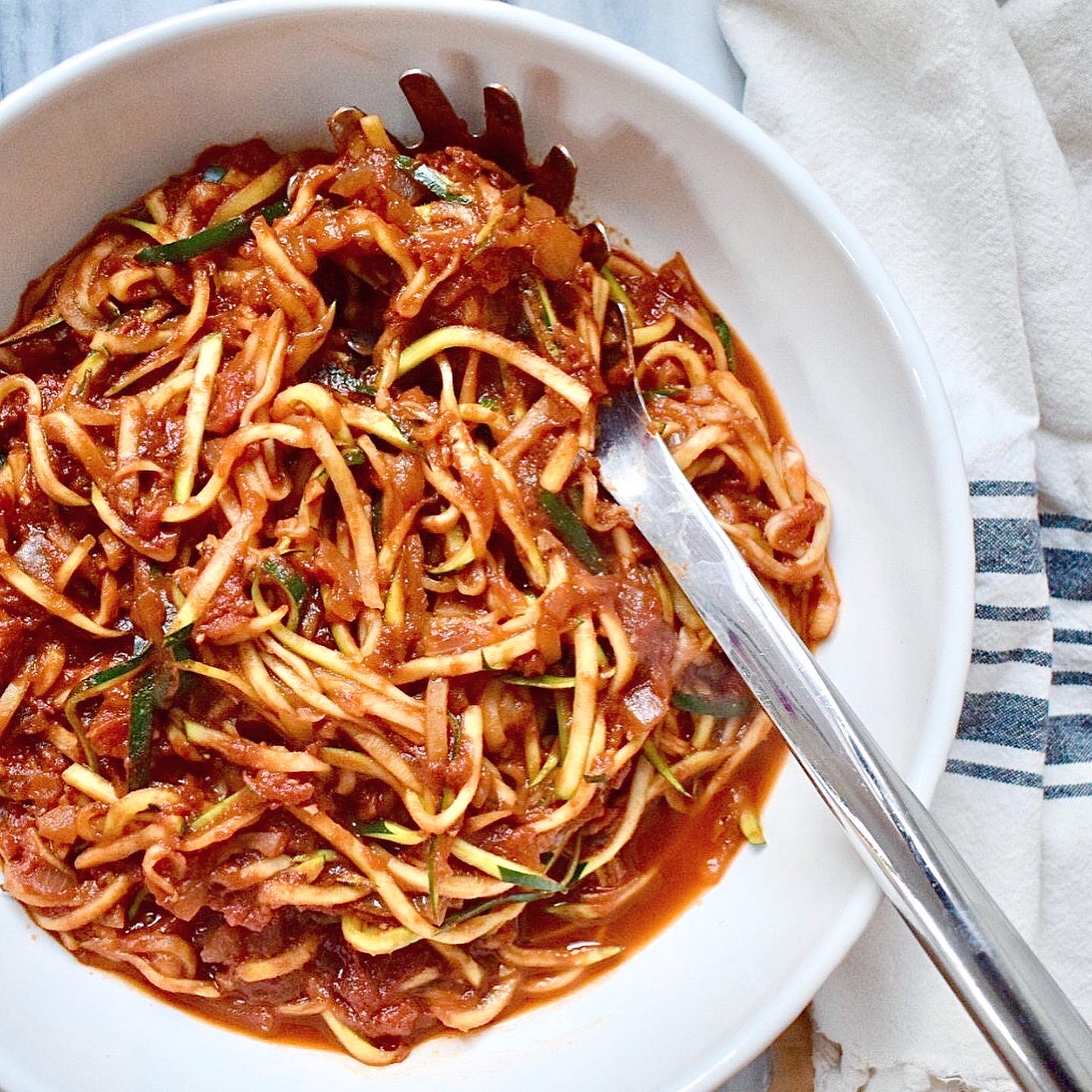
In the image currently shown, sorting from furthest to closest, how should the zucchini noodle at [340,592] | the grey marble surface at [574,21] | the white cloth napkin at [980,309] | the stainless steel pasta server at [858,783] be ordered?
1. the grey marble surface at [574,21]
2. the white cloth napkin at [980,309]
3. the zucchini noodle at [340,592]
4. the stainless steel pasta server at [858,783]

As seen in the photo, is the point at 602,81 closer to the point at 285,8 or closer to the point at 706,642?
the point at 285,8

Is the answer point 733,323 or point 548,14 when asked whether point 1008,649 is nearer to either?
point 733,323

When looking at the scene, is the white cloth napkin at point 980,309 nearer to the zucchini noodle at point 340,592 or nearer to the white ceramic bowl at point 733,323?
the white ceramic bowl at point 733,323

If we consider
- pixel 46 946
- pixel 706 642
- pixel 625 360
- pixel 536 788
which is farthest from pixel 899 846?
pixel 46 946

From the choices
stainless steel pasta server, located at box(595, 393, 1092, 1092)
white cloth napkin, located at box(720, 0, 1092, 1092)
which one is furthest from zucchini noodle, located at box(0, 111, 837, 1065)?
white cloth napkin, located at box(720, 0, 1092, 1092)

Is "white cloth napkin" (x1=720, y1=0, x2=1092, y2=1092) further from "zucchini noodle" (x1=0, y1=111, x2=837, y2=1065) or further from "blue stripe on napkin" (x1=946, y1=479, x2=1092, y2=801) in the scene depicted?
"zucchini noodle" (x1=0, y1=111, x2=837, y2=1065)

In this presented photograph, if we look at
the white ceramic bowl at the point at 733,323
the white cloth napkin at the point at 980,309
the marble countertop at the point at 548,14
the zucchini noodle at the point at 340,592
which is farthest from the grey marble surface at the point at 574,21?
the zucchini noodle at the point at 340,592
